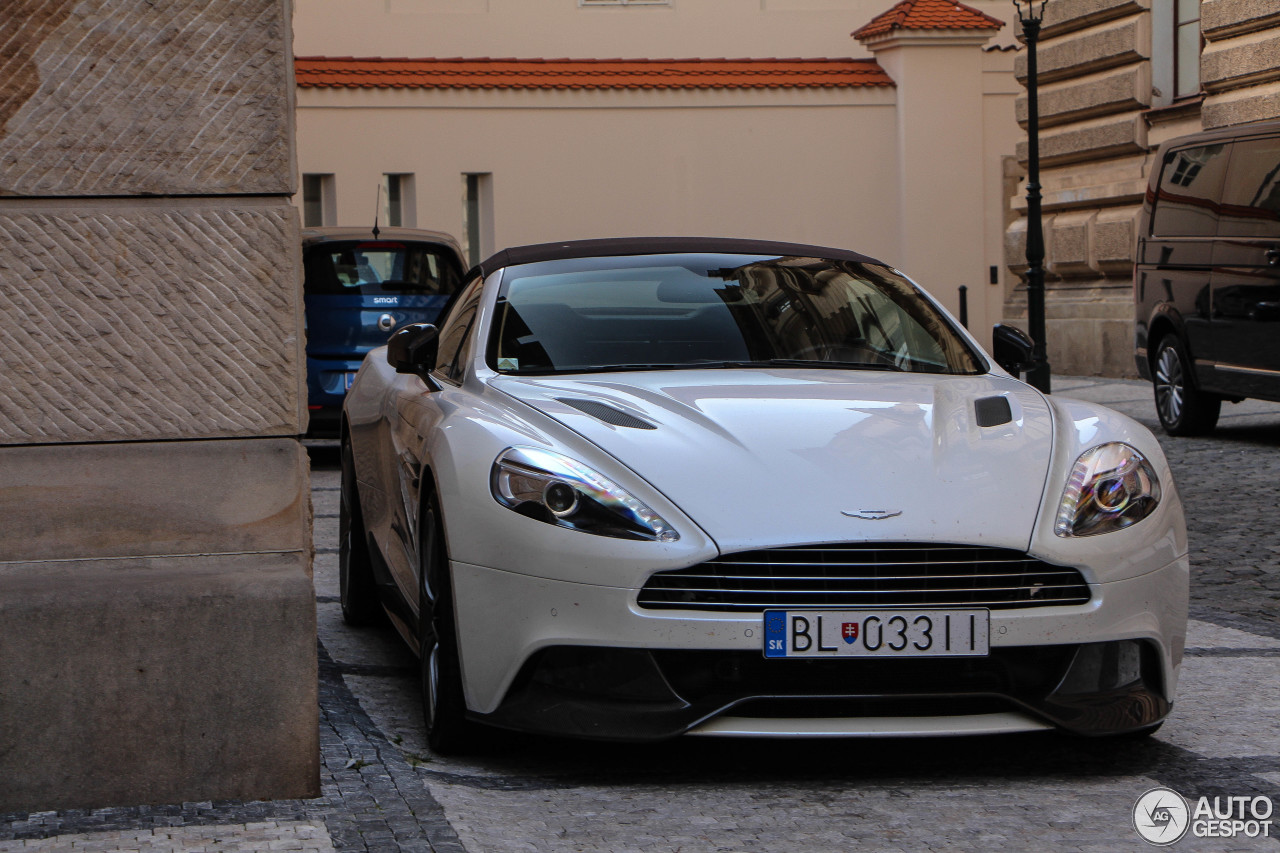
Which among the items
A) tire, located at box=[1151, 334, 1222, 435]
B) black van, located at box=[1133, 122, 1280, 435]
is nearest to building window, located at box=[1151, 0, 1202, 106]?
black van, located at box=[1133, 122, 1280, 435]

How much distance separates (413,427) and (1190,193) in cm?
873

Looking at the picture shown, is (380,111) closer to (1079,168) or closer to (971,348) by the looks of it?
(1079,168)

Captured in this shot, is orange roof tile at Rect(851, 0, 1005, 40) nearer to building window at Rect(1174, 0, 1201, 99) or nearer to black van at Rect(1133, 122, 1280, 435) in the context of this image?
building window at Rect(1174, 0, 1201, 99)

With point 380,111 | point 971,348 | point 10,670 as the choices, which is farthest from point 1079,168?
point 10,670

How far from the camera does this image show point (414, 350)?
5.66m

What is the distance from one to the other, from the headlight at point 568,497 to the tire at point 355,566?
2179 mm

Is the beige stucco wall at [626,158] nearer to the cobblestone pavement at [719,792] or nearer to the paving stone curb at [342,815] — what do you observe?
the cobblestone pavement at [719,792]

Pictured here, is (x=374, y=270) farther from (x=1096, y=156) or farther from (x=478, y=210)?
(x=478, y=210)

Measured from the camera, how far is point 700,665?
413 cm

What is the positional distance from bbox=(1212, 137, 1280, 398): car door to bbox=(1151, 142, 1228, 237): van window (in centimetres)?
15

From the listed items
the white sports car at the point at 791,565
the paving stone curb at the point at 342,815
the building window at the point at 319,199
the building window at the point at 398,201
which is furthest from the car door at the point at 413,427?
the building window at the point at 398,201

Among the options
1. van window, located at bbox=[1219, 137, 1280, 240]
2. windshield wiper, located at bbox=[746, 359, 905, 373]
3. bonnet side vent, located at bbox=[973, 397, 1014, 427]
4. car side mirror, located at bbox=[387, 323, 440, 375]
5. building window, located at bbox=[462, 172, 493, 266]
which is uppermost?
building window, located at bbox=[462, 172, 493, 266]

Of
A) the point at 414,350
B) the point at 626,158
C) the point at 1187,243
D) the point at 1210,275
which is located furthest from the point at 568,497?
the point at 626,158

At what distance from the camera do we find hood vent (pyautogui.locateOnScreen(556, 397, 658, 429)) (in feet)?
14.8
